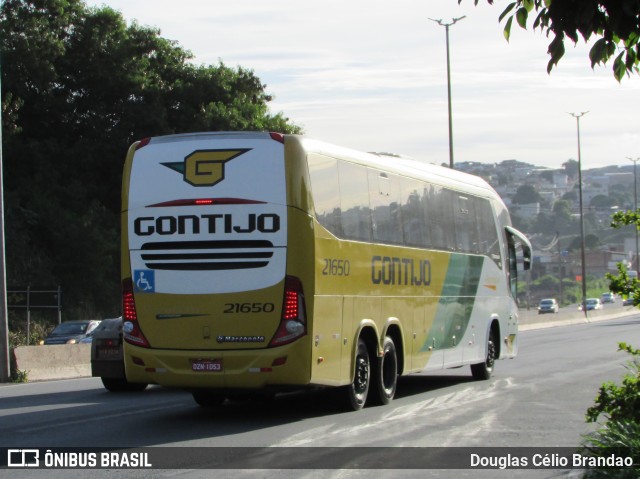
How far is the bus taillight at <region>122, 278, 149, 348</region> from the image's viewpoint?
14.4 meters

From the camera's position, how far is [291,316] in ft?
45.4

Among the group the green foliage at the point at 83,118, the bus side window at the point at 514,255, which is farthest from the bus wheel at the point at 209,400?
the green foliage at the point at 83,118

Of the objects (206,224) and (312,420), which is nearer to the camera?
(206,224)

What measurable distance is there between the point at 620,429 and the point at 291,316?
17.4 feet

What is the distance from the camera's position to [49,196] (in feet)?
156

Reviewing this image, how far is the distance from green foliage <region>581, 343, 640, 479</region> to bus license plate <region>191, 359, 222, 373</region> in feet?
16.6

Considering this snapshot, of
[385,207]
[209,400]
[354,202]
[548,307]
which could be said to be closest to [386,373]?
[385,207]

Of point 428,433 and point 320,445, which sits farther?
point 428,433

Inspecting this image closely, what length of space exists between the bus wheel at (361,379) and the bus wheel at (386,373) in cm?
35

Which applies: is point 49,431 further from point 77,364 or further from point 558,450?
point 77,364

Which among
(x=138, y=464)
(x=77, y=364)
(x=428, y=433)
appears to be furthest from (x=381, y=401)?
(x=77, y=364)

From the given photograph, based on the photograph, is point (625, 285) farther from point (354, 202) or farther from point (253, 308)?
point (354, 202)

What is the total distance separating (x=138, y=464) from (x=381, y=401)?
257 inches

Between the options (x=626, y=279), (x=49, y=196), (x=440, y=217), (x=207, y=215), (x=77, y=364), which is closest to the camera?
(x=626, y=279)
